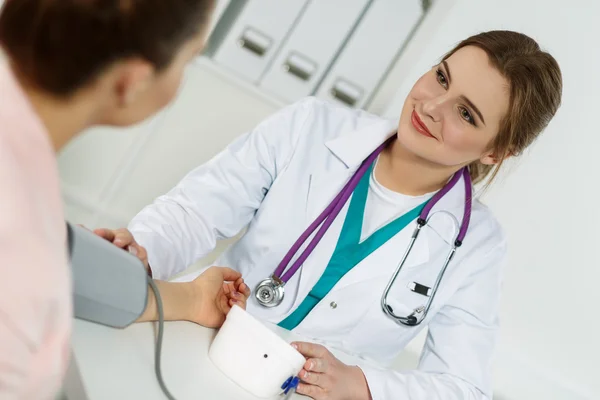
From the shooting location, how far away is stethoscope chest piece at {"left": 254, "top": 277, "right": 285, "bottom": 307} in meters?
1.18

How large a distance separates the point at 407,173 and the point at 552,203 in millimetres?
583

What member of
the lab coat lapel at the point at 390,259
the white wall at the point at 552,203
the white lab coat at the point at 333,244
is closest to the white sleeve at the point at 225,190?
the white lab coat at the point at 333,244

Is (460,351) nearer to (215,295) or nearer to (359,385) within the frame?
(359,385)

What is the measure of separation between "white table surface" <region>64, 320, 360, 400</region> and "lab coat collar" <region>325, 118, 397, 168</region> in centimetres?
55

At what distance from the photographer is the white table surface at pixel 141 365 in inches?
26.8

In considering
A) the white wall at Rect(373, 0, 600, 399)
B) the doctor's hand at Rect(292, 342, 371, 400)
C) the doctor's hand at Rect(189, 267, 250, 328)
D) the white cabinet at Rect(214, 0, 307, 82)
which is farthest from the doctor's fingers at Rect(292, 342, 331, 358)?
the white cabinet at Rect(214, 0, 307, 82)

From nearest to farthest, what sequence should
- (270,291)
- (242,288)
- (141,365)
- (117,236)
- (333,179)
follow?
(141,365), (117,236), (242,288), (270,291), (333,179)

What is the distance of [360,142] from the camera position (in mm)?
1348

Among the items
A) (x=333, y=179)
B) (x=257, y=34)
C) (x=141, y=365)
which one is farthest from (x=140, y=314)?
(x=257, y=34)

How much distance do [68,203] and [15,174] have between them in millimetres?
1522

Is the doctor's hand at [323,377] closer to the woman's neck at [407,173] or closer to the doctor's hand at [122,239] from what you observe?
the doctor's hand at [122,239]

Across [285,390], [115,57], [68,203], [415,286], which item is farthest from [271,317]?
[68,203]

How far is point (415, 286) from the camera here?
1.26 m

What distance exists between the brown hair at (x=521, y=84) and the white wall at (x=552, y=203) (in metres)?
0.40
